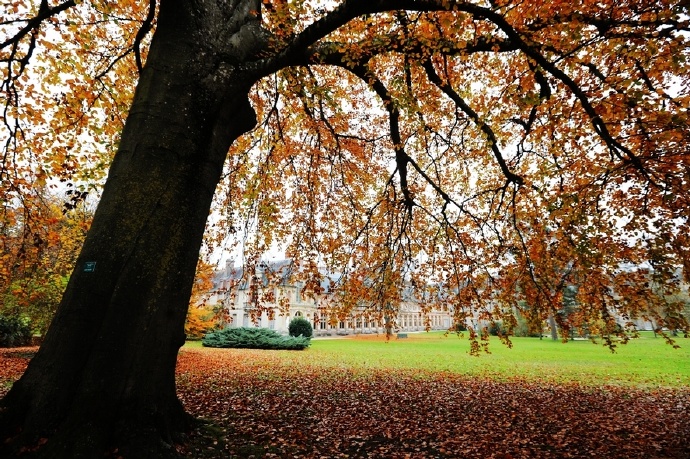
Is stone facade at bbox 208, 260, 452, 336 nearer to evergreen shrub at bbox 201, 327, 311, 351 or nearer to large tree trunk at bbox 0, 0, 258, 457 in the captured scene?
evergreen shrub at bbox 201, 327, 311, 351

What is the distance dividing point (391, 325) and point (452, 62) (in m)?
6.90

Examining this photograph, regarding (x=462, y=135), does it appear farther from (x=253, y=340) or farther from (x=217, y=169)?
(x=253, y=340)

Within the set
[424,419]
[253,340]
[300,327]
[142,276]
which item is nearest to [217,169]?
[142,276]

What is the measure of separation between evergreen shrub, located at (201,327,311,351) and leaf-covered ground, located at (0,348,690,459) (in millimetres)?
14358

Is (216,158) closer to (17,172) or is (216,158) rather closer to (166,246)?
(166,246)

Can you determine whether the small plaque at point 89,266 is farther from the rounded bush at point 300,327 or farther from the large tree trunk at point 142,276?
the rounded bush at point 300,327

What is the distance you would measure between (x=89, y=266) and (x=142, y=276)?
1.60 feet

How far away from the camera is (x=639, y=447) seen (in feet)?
17.6

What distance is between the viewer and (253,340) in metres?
25.9

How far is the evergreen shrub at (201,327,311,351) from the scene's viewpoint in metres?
25.0

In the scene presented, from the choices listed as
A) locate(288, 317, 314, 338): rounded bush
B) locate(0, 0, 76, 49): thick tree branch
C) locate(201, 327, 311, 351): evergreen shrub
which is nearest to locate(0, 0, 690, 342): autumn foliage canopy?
locate(0, 0, 76, 49): thick tree branch

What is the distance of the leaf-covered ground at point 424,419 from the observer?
15.7 ft

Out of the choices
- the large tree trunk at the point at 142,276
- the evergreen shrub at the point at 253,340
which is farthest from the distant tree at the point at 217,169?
the evergreen shrub at the point at 253,340

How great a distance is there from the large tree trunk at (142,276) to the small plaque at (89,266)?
0.03 feet
